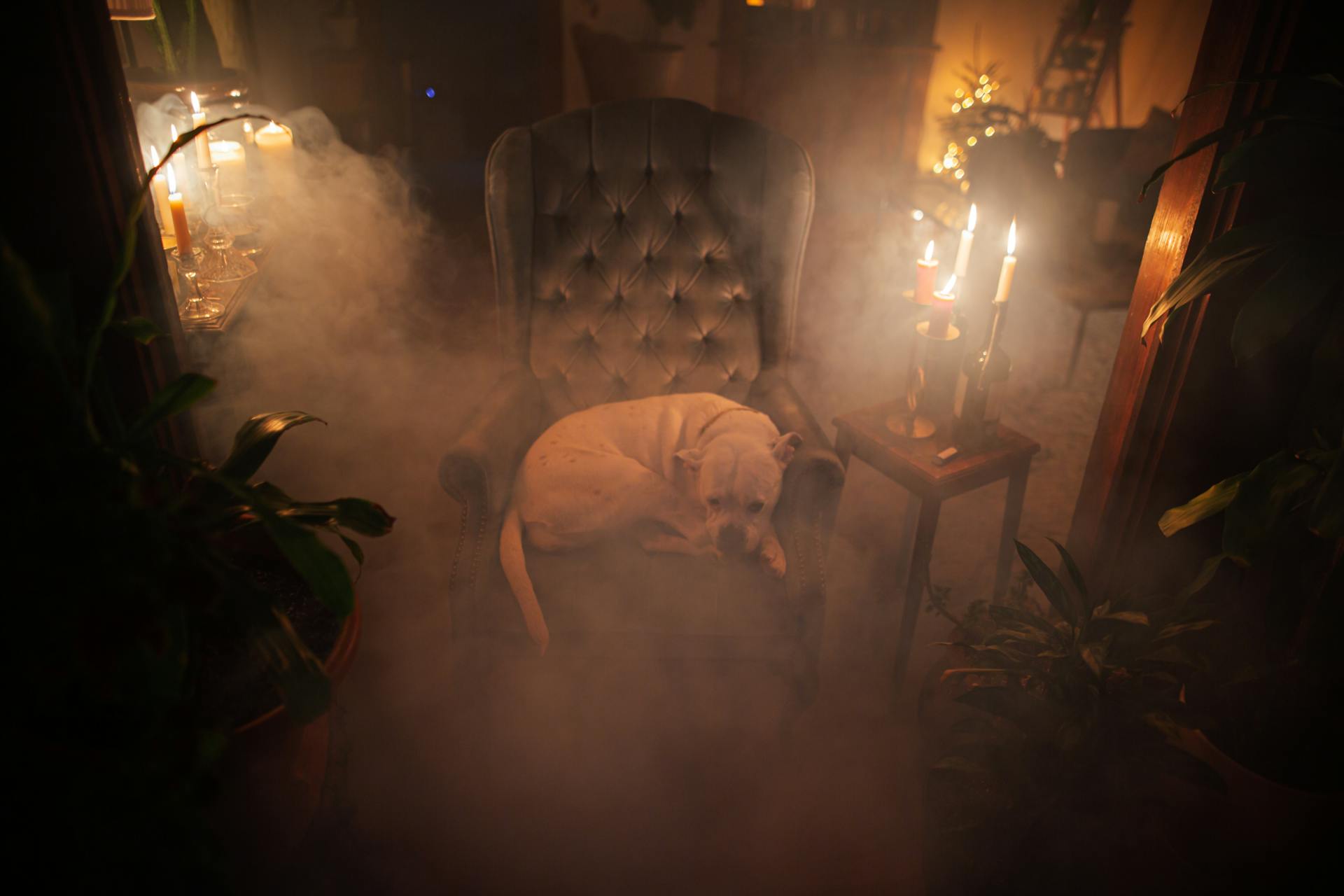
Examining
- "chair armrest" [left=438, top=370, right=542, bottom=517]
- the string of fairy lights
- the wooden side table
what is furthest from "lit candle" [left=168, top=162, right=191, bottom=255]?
the string of fairy lights

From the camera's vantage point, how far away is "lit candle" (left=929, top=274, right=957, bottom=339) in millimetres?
2090

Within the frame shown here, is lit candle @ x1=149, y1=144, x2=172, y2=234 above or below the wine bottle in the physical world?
above

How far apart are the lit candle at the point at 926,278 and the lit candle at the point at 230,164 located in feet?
7.59

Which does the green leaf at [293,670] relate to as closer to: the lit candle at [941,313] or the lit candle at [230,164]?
the lit candle at [941,313]

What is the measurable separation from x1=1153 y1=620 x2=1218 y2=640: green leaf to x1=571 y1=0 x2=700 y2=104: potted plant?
439 cm

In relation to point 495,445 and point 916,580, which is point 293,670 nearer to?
point 495,445

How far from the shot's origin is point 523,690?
7.41 ft

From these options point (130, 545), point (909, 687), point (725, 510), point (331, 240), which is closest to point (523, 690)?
point (725, 510)

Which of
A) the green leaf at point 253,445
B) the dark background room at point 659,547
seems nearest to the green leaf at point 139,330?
the dark background room at point 659,547

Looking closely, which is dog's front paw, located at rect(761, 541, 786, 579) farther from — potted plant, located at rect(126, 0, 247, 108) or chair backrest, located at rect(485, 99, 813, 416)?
potted plant, located at rect(126, 0, 247, 108)

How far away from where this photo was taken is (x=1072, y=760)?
5.00ft

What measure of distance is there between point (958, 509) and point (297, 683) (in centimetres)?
249

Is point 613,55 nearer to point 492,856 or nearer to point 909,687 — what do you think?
point 909,687

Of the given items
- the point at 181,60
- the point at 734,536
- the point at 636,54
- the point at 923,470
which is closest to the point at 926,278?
the point at 923,470
